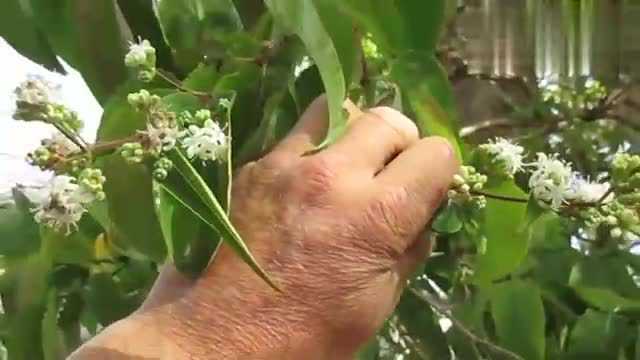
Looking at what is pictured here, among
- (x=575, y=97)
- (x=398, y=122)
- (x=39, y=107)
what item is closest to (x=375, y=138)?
(x=398, y=122)

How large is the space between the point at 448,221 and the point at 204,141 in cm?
13

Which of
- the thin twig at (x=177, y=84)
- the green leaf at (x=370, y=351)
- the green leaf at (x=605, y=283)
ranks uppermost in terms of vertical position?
the thin twig at (x=177, y=84)

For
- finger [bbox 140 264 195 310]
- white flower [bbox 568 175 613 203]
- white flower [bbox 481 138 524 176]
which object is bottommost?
finger [bbox 140 264 195 310]

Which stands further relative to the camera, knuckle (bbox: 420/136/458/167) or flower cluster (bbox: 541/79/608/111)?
flower cluster (bbox: 541/79/608/111)

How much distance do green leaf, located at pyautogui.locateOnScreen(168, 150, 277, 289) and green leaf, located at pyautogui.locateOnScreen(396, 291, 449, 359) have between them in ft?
0.75

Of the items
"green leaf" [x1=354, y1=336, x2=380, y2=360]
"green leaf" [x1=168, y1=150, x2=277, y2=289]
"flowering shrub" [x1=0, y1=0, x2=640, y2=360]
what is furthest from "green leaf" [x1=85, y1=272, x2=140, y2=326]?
"green leaf" [x1=168, y1=150, x2=277, y2=289]

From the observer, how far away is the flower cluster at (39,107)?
1.13 feet

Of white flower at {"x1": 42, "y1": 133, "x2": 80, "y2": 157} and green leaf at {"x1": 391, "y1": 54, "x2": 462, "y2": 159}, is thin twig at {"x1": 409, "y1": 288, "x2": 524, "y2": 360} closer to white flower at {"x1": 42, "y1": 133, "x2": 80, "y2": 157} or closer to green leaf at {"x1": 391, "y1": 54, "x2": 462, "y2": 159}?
green leaf at {"x1": 391, "y1": 54, "x2": 462, "y2": 159}

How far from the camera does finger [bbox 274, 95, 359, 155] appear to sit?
15.6 inches

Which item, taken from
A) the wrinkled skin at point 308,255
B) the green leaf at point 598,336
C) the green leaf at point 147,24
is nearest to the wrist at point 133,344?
the wrinkled skin at point 308,255

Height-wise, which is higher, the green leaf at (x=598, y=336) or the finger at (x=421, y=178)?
the finger at (x=421, y=178)

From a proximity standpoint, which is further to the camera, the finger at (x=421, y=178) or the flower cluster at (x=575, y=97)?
the flower cluster at (x=575, y=97)

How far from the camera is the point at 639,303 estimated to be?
21.5 inches

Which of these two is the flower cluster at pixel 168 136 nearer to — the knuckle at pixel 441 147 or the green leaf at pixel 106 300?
the knuckle at pixel 441 147
